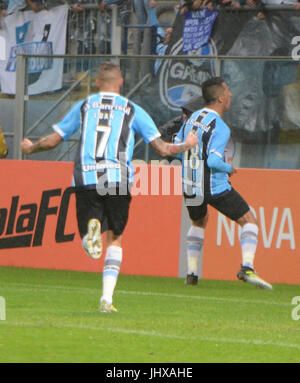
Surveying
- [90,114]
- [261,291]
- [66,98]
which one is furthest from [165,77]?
[90,114]

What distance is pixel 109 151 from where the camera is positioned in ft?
25.8

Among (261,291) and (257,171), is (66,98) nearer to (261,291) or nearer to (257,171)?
(257,171)

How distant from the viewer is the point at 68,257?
12359mm

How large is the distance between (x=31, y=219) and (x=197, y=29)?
14.1 ft

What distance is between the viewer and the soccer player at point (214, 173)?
10.4 metres

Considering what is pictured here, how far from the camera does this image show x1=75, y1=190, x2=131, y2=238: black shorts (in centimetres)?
783

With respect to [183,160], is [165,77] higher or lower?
higher

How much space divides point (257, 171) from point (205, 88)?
146 cm

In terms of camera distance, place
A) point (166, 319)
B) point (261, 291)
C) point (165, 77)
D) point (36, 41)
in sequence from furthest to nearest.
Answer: point (36, 41), point (165, 77), point (261, 291), point (166, 319)

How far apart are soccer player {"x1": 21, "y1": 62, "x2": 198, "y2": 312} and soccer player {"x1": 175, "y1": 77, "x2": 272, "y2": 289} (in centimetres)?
254

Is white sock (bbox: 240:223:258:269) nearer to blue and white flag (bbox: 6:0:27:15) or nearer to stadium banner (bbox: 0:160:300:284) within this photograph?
stadium banner (bbox: 0:160:300:284)

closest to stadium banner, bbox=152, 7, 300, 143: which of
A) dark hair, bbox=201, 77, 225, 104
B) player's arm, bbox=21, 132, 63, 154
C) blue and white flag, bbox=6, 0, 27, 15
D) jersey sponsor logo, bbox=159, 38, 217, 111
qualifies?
jersey sponsor logo, bbox=159, 38, 217, 111
